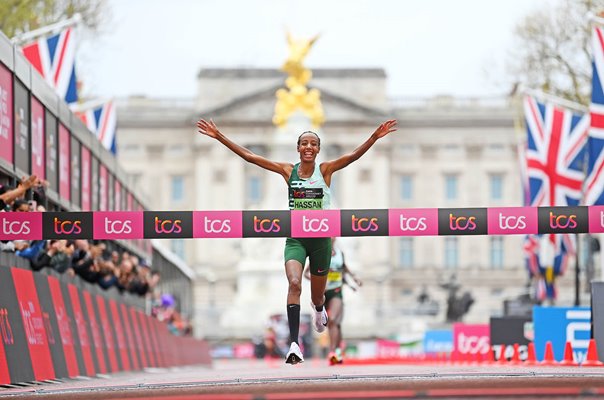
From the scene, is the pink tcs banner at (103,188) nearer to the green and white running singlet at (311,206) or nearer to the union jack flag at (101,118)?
the union jack flag at (101,118)

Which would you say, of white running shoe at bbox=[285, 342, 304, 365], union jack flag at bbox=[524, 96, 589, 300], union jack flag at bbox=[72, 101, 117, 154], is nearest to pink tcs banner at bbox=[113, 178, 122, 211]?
union jack flag at bbox=[72, 101, 117, 154]

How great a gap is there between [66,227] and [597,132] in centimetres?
1386

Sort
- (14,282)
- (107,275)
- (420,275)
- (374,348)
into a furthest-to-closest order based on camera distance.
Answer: (420,275), (374,348), (107,275), (14,282)

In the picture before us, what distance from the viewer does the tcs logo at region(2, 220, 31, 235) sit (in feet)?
48.3

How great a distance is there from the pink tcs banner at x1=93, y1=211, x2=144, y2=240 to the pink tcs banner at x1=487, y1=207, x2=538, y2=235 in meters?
3.34

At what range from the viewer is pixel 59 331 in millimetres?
18297

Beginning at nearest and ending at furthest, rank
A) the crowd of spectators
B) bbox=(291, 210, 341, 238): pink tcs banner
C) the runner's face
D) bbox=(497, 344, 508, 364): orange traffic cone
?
the runner's face < bbox=(291, 210, 341, 238): pink tcs banner < the crowd of spectators < bbox=(497, 344, 508, 364): orange traffic cone

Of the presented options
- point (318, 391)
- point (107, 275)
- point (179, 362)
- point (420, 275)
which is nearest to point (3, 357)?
point (318, 391)

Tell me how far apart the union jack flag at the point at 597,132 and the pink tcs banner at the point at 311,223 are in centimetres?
1240

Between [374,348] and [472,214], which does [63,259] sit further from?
[374,348]

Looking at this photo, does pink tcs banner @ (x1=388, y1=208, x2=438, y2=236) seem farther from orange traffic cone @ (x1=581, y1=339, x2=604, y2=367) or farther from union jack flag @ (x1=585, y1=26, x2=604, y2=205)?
union jack flag @ (x1=585, y1=26, x2=604, y2=205)

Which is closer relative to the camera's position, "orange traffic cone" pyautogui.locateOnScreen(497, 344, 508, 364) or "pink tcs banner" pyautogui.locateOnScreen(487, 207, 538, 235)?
"pink tcs banner" pyautogui.locateOnScreen(487, 207, 538, 235)

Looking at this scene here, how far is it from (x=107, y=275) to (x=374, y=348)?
45.8 m

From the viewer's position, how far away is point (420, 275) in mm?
138250
